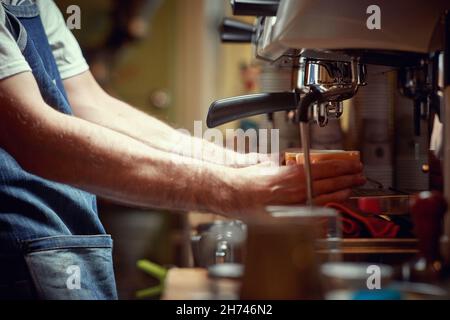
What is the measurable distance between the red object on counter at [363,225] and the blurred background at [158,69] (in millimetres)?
836

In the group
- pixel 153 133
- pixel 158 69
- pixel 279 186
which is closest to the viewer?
pixel 279 186

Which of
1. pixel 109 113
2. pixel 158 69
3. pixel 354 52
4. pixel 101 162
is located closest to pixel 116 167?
pixel 101 162

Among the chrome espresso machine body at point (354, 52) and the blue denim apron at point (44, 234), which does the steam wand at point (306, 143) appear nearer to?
the chrome espresso machine body at point (354, 52)

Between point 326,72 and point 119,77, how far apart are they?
2.33 m

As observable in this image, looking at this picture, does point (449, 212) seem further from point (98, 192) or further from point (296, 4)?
point (98, 192)

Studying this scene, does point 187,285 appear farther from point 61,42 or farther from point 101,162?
point 61,42

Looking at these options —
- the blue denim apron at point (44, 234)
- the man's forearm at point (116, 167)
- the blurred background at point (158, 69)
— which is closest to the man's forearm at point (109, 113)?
the blue denim apron at point (44, 234)

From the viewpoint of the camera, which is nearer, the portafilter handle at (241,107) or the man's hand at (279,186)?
the man's hand at (279,186)

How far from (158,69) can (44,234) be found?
2606 mm

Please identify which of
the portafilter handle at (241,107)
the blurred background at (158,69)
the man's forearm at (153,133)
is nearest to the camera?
the portafilter handle at (241,107)

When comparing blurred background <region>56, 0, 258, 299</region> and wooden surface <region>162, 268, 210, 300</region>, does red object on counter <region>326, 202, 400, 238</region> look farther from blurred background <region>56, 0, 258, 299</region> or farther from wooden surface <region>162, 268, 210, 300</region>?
blurred background <region>56, 0, 258, 299</region>

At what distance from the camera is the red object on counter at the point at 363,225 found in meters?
0.88

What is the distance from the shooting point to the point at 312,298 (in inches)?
24.6

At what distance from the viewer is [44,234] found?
35.4 inches
